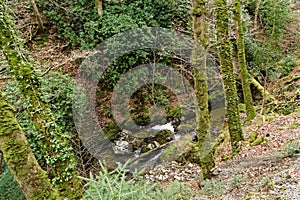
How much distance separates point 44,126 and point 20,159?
151 centimetres

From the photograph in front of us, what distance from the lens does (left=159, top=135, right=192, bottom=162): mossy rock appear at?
935 cm

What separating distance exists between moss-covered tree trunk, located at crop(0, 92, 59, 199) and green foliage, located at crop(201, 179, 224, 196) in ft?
10.7

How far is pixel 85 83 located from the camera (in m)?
11.5

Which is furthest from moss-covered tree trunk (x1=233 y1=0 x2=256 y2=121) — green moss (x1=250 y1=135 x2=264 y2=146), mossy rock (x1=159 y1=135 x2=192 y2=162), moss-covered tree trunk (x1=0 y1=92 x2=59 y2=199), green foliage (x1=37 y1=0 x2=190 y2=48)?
moss-covered tree trunk (x1=0 y1=92 x2=59 y2=199)

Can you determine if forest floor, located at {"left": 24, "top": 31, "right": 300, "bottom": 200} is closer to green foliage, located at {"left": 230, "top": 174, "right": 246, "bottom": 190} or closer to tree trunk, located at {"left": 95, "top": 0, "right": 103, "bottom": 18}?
green foliage, located at {"left": 230, "top": 174, "right": 246, "bottom": 190}

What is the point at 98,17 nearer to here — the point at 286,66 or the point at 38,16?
the point at 38,16

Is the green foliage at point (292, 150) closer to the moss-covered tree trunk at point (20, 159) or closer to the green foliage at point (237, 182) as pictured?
the green foliage at point (237, 182)

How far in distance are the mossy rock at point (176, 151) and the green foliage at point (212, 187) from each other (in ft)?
11.9

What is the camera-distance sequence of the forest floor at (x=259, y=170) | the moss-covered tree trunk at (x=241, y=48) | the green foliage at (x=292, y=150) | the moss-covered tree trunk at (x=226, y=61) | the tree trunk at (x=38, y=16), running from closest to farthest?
the forest floor at (x=259, y=170) < the green foliage at (x=292, y=150) < the moss-covered tree trunk at (x=226, y=61) < the moss-covered tree trunk at (x=241, y=48) < the tree trunk at (x=38, y=16)

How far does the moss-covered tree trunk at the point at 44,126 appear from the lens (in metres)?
4.50

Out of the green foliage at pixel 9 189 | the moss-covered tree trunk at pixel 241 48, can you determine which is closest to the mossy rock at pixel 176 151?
the moss-covered tree trunk at pixel 241 48

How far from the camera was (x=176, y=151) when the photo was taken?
953 cm

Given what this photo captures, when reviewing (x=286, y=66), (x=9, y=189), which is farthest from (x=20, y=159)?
(x=286, y=66)

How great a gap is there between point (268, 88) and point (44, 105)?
429 inches
